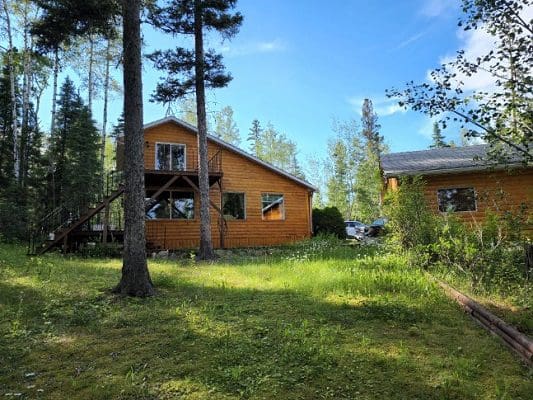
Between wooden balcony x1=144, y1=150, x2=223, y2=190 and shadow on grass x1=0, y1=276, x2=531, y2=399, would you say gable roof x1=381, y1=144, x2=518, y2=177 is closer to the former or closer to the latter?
wooden balcony x1=144, y1=150, x2=223, y2=190

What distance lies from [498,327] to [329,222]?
655 inches

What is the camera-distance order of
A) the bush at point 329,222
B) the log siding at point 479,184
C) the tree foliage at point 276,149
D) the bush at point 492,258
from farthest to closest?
the tree foliage at point 276,149 < the bush at point 329,222 < the log siding at point 479,184 < the bush at point 492,258

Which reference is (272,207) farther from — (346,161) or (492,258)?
(346,161)

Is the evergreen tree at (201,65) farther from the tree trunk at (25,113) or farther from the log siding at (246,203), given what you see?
the tree trunk at (25,113)

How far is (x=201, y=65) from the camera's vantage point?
12844 millimetres

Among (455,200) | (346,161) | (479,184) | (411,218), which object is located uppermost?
(346,161)

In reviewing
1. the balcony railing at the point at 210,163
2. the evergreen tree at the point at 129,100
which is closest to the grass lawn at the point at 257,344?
the evergreen tree at the point at 129,100

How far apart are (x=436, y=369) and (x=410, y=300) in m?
2.31

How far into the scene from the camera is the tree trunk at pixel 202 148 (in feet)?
42.0

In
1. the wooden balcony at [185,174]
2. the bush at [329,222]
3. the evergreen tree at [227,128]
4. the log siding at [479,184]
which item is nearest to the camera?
the log siding at [479,184]

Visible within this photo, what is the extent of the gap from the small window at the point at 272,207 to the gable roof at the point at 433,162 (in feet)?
17.1

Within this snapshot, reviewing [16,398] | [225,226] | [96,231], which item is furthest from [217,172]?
[16,398]

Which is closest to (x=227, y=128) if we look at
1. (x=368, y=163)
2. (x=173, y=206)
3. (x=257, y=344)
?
(x=368, y=163)

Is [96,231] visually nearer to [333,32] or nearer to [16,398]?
[333,32]
